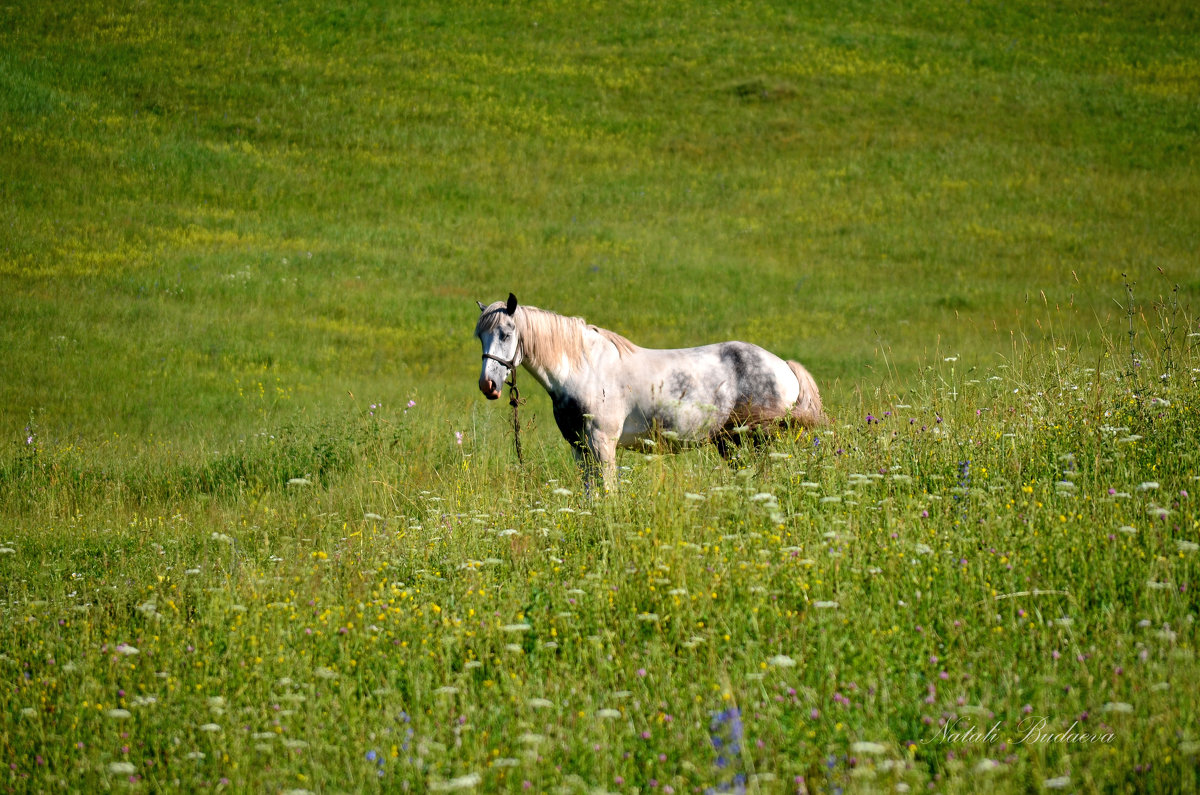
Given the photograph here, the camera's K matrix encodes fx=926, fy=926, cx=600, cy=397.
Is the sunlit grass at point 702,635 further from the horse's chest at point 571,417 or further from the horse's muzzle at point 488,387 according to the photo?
the horse's chest at point 571,417

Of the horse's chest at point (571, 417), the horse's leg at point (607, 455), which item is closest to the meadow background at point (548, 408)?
the horse's leg at point (607, 455)

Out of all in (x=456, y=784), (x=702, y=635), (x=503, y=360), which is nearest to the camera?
(x=456, y=784)

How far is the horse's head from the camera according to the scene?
25.9 ft

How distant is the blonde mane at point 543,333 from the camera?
26.3ft

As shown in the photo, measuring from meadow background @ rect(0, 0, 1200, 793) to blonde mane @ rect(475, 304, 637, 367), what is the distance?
3.67 ft

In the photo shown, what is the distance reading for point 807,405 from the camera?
827 centimetres

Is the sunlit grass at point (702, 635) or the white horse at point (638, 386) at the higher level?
the white horse at point (638, 386)

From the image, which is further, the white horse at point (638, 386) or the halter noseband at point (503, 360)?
the white horse at point (638, 386)

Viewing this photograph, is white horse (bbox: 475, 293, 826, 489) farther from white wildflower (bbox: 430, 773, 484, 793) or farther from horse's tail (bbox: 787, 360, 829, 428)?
white wildflower (bbox: 430, 773, 484, 793)

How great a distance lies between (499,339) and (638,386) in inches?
51.4

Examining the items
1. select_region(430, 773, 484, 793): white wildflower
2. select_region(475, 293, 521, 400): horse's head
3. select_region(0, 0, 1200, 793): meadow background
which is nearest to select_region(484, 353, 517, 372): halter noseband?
select_region(475, 293, 521, 400): horse's head
